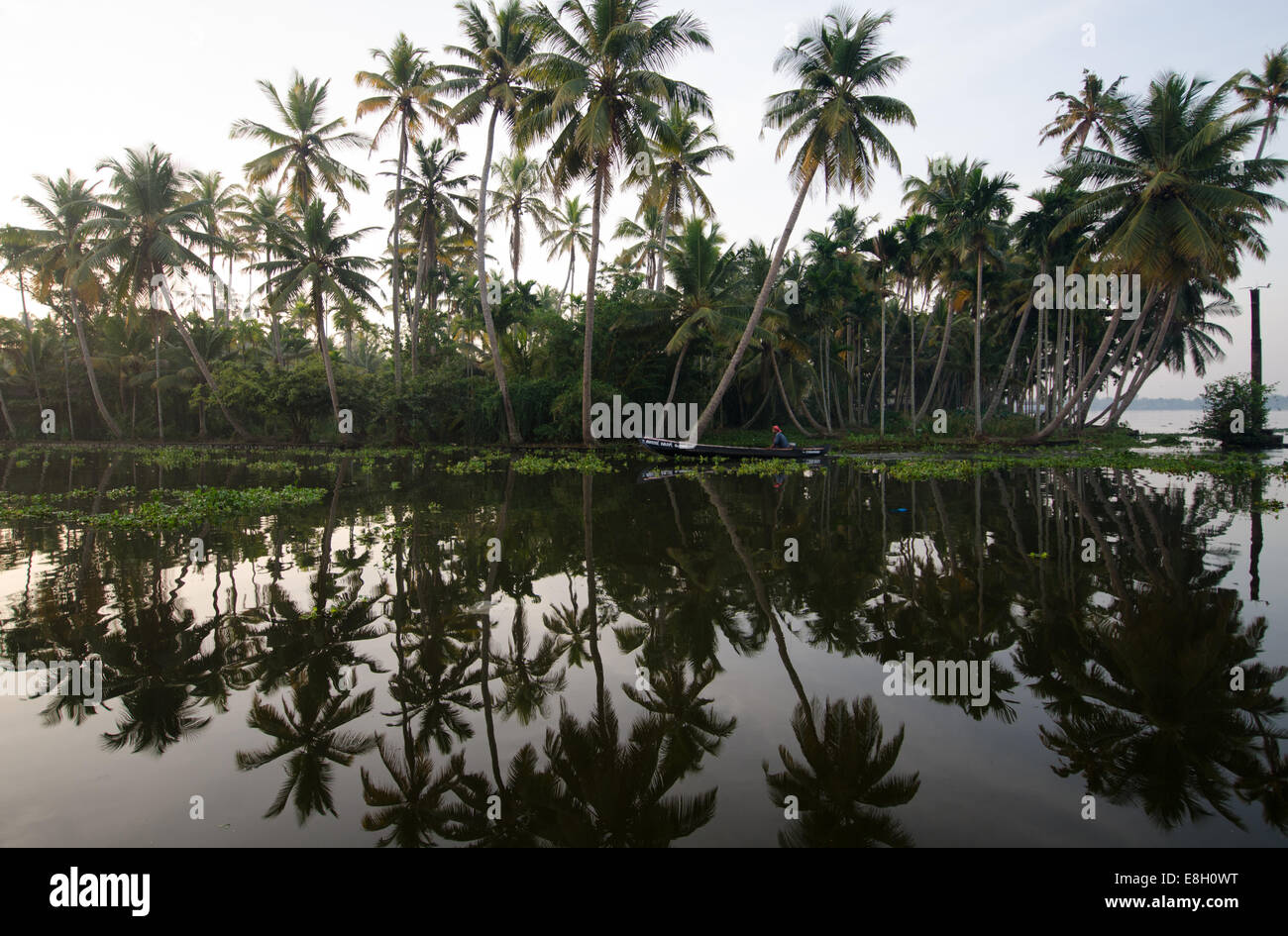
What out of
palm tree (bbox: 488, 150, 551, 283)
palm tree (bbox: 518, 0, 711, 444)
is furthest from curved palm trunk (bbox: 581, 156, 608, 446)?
palm tree (bbox: 488, 150, 551, 283)

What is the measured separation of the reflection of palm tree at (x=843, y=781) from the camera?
10.6ft

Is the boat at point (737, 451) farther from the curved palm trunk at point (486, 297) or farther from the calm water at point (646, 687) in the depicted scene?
the calm water at point (646, 687)

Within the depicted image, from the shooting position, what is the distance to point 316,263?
27.4m

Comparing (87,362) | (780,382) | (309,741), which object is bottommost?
(309,741)

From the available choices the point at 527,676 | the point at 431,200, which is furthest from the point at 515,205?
the point at 527,676

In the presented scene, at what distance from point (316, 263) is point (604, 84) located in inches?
573

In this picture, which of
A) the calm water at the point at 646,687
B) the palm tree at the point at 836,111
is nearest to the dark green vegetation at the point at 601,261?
the palm tree at the point at 836,111

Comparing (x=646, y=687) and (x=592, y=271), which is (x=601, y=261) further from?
(x=646, y=687)

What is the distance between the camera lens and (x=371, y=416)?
31.1 metres

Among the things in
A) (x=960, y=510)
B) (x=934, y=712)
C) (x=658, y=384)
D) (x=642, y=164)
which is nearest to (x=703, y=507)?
(x=960, y=510)

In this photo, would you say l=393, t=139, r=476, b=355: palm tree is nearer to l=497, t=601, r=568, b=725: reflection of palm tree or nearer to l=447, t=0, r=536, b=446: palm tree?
l=447, t=0, r=536, b=446: palm tree

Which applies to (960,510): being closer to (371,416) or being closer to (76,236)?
(371,416)

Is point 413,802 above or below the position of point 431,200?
below

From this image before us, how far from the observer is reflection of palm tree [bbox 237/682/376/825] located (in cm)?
357
